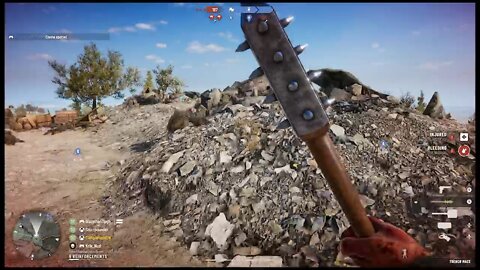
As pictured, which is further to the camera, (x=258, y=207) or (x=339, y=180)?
(x=258, y=207)

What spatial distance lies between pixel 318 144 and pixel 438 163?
2.16 ft

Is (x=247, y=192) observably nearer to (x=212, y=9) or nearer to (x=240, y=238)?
(x=240, y=238)

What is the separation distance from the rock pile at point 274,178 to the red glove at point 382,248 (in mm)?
62

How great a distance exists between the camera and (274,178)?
76.6 inches

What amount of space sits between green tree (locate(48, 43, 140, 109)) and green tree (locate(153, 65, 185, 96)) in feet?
0.31

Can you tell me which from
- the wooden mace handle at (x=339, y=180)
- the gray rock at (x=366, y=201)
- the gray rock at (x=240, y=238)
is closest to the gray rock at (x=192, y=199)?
the gray rock at (x=240, y=238)

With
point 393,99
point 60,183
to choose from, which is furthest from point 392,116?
point 60,183

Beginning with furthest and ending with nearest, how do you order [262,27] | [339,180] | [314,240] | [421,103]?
A: [421,103] → [314,240] → [339,180] → [262,27]

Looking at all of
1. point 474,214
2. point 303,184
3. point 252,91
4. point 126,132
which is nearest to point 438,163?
point 474,214

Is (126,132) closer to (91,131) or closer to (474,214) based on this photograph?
(91,131)

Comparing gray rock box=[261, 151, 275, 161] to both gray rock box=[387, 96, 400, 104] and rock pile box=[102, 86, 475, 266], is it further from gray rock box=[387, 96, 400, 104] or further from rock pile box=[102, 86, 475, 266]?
gray rock box=[387, 96, 400, 104]

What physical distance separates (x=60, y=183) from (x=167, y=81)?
0.68m

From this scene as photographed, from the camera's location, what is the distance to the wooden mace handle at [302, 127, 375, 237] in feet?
5.37

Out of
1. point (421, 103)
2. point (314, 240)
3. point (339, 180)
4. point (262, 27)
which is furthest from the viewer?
point (421, 103)
